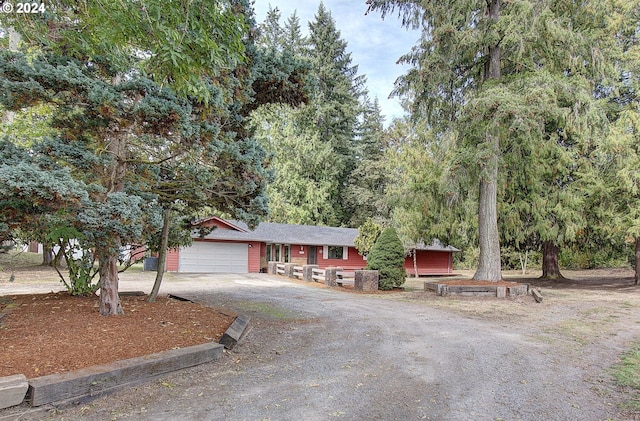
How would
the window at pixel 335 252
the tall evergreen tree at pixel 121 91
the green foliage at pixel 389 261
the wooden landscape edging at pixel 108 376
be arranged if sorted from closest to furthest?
the wooden landscape edging at pixel 108 376 < the tall evergreen tree at pixel 121 91 < the green foliage at pixel 389 261 < the window at pixel 335 252

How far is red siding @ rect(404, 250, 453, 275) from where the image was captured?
92.5 feet

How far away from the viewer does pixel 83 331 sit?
4938 millimetres

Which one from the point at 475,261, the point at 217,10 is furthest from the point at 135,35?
the point at 475,261

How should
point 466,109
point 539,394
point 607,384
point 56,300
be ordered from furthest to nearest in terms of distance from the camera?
point 466,109 < point 56,300 < point 607,384 < point 539,394

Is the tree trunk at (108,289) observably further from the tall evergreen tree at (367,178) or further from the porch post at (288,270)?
the tall evergreen tree at (367,178)

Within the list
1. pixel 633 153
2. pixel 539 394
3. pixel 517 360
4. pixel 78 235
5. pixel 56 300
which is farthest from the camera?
pixel 633 153

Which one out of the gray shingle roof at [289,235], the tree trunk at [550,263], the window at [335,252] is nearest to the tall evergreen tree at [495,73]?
the tree trunk at [550,263]

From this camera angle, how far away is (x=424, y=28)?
14.2 meters

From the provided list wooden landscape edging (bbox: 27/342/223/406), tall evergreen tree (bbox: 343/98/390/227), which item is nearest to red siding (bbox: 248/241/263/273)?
tall evergreen tree (bbox: 343/98/390/227)

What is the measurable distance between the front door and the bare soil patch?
1905cm

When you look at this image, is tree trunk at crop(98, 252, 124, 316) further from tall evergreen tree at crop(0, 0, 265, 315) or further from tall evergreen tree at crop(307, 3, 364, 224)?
tall evergreen tree at crop(307, 3, 364, 224)

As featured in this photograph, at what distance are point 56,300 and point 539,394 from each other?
7.60m

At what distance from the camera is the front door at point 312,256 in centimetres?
2625

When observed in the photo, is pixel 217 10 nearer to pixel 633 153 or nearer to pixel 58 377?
pixel 58 377
